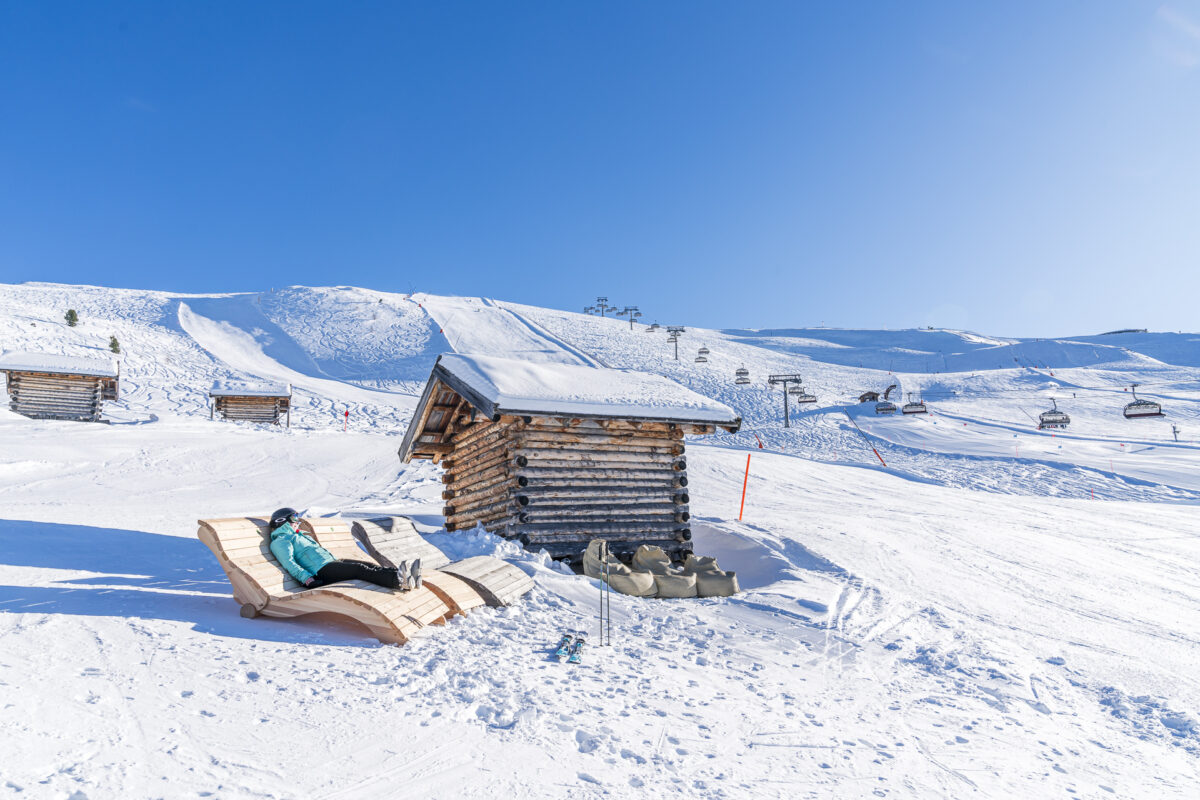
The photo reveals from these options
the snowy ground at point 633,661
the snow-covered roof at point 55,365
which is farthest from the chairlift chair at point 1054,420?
the snow-covered roof at point 55,365

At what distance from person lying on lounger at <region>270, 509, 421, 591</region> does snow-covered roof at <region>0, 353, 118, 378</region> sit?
28.5 metres

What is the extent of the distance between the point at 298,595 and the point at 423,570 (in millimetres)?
2011

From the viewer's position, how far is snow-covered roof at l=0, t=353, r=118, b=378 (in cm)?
2794

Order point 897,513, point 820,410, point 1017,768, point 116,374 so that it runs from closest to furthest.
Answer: point 1017,768 → point 897,513 → point 116,374 → point 820,410

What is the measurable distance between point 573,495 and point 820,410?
3932 centimetres

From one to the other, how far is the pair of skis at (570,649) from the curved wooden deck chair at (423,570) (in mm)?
1399

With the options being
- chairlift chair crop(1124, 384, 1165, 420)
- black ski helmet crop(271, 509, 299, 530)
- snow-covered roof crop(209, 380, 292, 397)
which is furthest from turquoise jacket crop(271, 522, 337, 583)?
chairlift chair crop(1124, 384, 1165, 420)

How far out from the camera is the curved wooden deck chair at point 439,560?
778cm

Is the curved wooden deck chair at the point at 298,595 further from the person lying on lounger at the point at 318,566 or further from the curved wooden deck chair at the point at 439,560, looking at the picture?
the curved wooden deck chair at the point at 439,560

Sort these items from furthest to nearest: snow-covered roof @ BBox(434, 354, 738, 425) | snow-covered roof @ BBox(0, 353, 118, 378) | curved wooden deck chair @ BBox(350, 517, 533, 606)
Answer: snow-covered roof @ BBox(0, 353, 118, 378), snow-covered roof @ BBox(434, 354, 738, 425), curved wooden deck chair @ BBox(350, 517, 533, 606)

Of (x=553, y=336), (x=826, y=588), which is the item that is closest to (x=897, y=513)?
(x=826, y=588)

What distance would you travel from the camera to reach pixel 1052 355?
8706cm

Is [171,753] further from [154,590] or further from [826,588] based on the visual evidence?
[826,588]

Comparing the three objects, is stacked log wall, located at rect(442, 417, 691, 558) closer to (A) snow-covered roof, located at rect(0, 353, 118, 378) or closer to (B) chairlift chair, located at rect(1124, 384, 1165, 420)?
(A) snow-covered roof, located at rect(0, 353, 118, 378)
